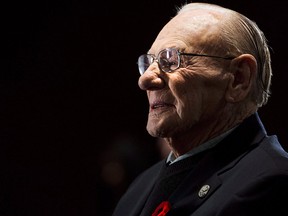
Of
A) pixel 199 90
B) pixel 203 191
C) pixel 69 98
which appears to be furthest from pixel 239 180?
pixel 69 98

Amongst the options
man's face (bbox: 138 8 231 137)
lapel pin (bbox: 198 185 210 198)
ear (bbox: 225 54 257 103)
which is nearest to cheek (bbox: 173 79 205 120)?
man's face (bbox: 138 8 231 137)

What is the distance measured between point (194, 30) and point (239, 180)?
0.58 meters

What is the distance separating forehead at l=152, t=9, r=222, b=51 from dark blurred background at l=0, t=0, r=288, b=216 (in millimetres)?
1906

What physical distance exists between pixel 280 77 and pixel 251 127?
2023mm

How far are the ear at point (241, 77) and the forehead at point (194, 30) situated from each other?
0.40 ft

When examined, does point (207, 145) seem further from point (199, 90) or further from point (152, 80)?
point (152, 80)

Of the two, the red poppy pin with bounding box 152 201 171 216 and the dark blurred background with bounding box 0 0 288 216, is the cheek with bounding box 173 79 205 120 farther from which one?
the dark blurred background with bounding box 0 0 288 216

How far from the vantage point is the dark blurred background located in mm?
4051

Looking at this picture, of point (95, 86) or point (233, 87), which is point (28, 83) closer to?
point (95, 86)

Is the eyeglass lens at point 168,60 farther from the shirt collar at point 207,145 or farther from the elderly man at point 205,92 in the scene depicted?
the shirt collar at point 207,145

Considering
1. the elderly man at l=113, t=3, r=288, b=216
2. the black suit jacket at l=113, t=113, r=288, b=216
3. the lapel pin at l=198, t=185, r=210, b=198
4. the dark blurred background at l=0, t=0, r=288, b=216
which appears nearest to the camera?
the black suit jacket at l=113, t=113, r=288, b=216

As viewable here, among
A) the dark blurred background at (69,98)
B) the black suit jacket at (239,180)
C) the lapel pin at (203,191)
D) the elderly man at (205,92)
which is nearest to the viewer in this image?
the black suit jacket at (239,180)

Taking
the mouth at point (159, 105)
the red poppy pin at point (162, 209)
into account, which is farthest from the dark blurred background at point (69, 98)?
the red poppy pin at point (162, 209)

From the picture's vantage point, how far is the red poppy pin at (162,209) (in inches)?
70.5
